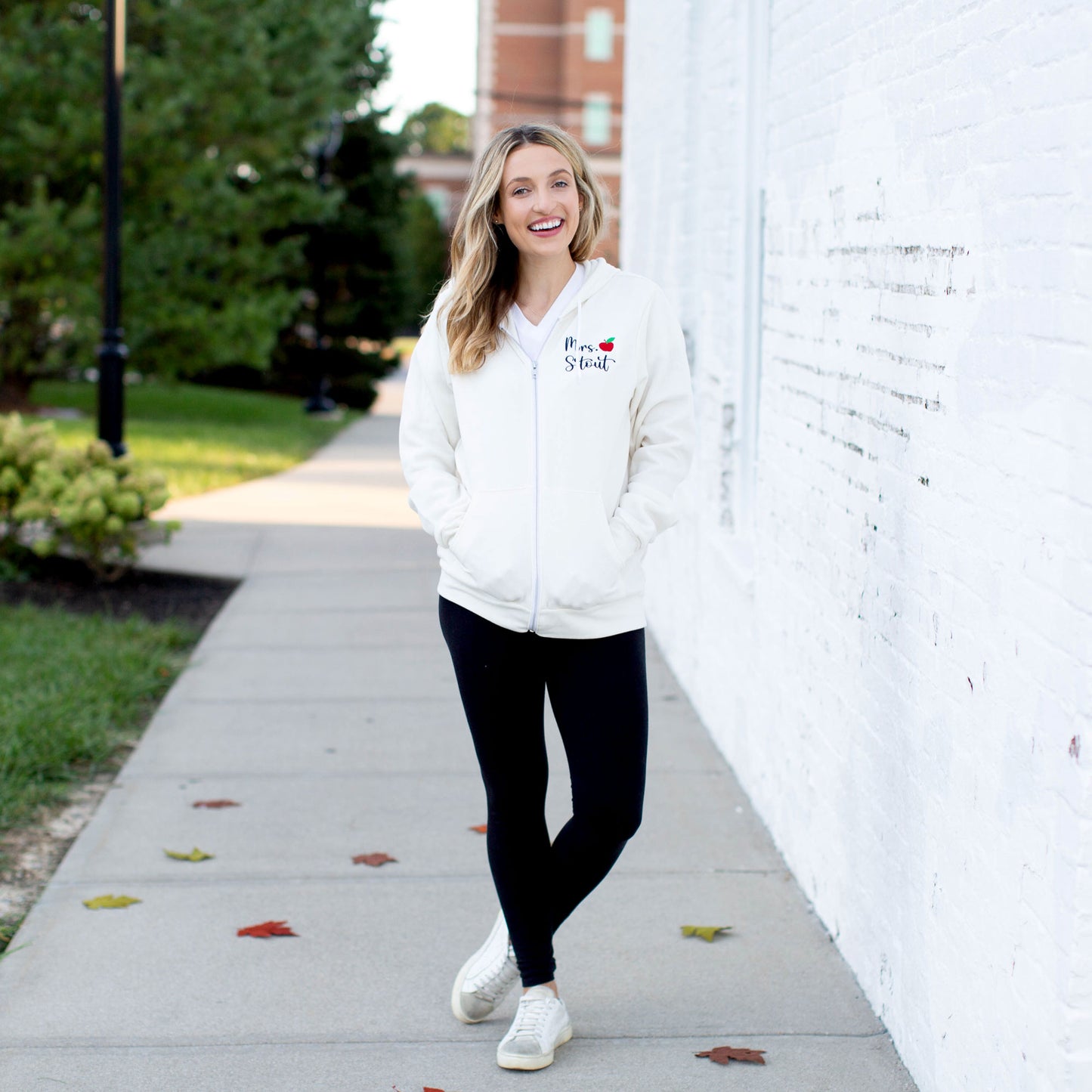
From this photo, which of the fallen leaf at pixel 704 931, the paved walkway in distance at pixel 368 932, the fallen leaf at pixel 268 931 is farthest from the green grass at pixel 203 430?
the fallen leaf at pixel 704 931

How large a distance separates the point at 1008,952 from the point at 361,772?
129 inches

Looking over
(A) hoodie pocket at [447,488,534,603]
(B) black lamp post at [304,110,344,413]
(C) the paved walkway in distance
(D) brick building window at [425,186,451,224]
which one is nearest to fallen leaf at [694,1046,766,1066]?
(C) the paved walkway in distance

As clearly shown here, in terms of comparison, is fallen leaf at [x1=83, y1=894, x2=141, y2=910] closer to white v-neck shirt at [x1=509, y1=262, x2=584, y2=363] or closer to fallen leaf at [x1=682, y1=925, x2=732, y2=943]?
fallen leaf at [x1=682, y1=925, x2=732, y2=943]

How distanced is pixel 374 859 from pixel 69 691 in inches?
83.6

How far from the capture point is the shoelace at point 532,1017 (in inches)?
130

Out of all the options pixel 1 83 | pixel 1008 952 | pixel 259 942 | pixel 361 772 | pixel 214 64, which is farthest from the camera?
pixel 214 64

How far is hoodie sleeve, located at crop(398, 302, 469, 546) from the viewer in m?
3.18

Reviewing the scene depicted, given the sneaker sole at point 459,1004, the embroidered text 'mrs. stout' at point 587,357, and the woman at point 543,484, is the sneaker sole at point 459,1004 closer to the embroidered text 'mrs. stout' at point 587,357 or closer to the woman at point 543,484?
the woman at point 543,484

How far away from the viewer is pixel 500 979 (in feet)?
11.3

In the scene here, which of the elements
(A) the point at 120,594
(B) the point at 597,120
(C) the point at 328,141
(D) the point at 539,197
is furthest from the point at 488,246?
(B) the point at 597,120

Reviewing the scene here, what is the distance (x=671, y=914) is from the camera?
4.18 metres

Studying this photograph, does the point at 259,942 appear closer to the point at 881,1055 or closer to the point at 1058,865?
the point at 881,1055

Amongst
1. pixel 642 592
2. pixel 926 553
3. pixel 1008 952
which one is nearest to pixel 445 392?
pixel 642 592

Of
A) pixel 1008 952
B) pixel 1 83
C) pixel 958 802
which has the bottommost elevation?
pixel 1008 952
